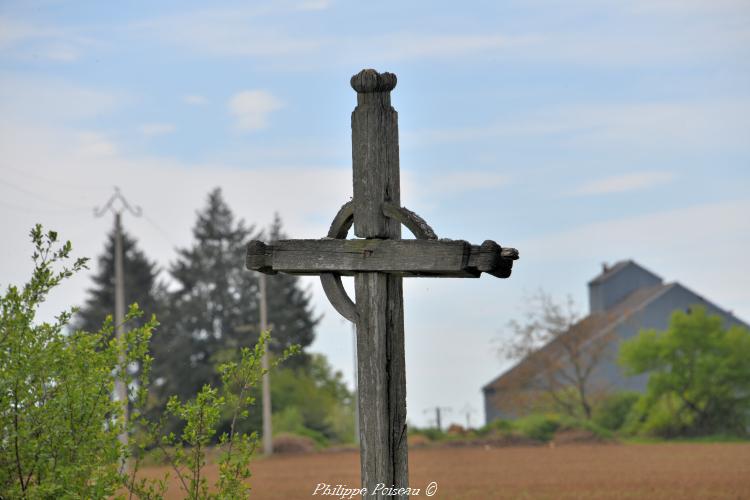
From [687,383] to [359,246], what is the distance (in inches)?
1408

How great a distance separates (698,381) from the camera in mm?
38500

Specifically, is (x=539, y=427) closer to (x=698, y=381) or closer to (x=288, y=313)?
(x=698, y=381)

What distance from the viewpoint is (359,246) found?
493cm

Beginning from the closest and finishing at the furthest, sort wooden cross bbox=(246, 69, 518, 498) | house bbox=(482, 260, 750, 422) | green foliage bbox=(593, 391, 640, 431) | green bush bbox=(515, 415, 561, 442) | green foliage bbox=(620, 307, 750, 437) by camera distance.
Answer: wooden cross bbox=(246, 69, 518, 498) < green bush bbox=(515, 415, 561, 442) < green foliage bbox=(620, 307, 750, 437) < green foliage bbox=(593, 391, 640, 431) < house bbox=(482, 260, 750, 422)

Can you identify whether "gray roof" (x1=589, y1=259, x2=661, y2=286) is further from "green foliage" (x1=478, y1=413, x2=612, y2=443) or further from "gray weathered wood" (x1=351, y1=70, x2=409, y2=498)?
"gray weathered wood" (x1=351, y1=70, x2=409, y2=498)

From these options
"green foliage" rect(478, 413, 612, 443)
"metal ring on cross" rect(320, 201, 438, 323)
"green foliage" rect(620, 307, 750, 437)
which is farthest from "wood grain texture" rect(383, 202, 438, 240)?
"green foliage" rect(620, 307, 750, 437)

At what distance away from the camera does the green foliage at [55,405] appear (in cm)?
575

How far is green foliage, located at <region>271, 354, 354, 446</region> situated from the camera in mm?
41500

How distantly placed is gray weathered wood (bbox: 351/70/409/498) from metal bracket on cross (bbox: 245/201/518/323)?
65 millimetres

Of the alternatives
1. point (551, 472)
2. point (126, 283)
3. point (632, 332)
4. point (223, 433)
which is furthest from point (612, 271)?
point (223, 433)

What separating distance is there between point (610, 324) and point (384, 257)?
142 ft

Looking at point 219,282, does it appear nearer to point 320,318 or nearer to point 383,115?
point 320,318

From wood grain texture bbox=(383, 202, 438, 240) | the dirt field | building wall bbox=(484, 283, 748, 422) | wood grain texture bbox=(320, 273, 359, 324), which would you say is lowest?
the dirt field

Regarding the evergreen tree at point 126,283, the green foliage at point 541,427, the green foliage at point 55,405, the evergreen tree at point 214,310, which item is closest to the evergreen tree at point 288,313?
the evergreen tree at point 214,310
